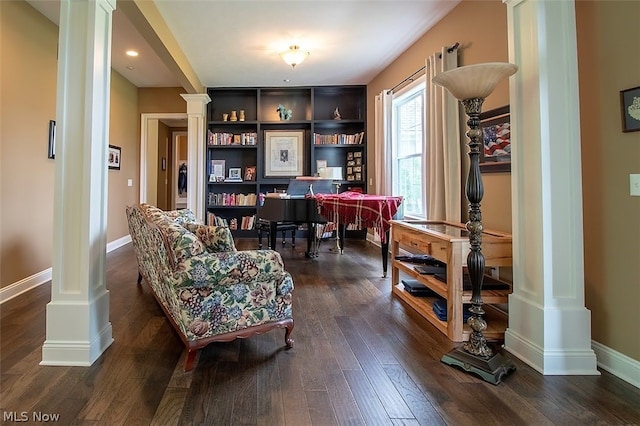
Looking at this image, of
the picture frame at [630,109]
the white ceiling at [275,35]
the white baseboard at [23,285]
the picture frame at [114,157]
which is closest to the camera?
the picture frame at [630,109]

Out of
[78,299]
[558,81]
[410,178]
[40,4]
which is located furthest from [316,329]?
[40,4]

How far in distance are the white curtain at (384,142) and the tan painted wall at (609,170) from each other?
2.99 m

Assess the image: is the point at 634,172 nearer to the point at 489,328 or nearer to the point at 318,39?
the point at 489,328

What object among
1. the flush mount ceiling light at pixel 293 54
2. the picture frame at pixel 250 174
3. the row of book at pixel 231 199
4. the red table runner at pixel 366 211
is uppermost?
the flush mount ceiling light at pixel 293 54

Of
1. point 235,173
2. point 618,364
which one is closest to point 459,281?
point 618,364

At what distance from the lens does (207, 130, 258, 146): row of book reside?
598cm

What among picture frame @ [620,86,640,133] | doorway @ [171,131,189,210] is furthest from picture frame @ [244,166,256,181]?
picture frame @ [620,86,640,133]

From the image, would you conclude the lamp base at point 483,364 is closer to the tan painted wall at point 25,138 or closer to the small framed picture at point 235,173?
the tan painted wall at point 25,138

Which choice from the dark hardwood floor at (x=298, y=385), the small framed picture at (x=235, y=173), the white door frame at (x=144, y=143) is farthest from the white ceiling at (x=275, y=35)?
the dark hardwood floor at (x=298, y=385)

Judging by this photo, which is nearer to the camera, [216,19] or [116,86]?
[216,19]

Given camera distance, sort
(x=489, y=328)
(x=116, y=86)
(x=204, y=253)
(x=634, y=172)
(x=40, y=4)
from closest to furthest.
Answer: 1. (x=634, y=172)
2. (x=204, y=253)
3. (x=489, y=328)
4. (x=40, y=4)
5. (x=116, y=86)

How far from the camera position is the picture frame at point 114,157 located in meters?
4.79

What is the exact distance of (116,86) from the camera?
4.95m

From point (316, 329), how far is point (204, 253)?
39.4 inches
